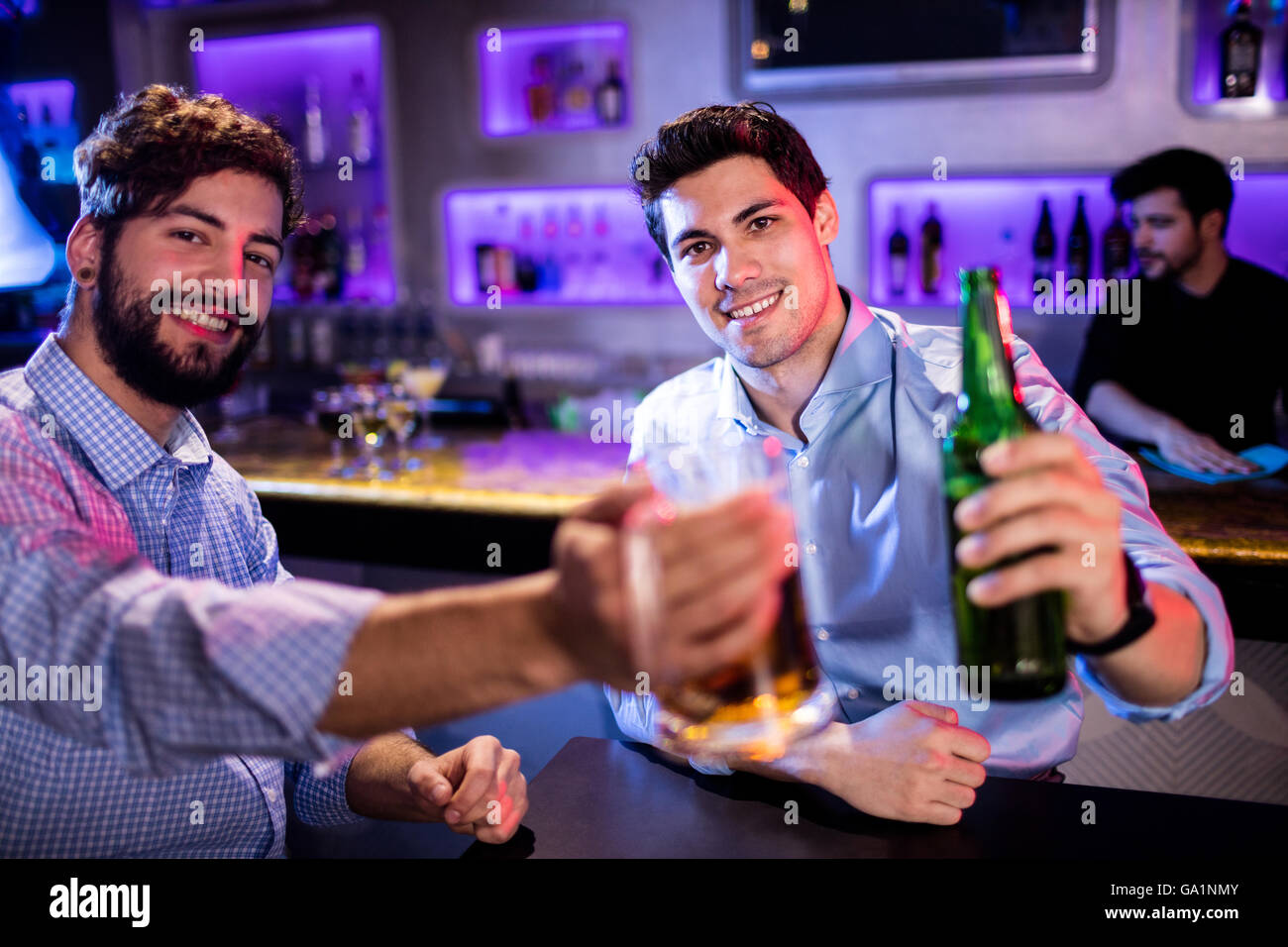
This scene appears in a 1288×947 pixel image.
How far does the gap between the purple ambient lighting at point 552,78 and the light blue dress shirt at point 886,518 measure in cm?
206

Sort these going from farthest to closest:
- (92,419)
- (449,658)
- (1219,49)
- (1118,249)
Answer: (1118,249) → (1219,49) → (92,419) → (449,658)

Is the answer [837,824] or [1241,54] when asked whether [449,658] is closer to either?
[837,824]

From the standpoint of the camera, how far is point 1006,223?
129 inches

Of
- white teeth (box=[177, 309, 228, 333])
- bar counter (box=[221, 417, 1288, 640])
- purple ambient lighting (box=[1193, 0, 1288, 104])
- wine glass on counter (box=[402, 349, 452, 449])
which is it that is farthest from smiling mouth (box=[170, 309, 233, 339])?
purple ambient lighting (box=[1193, 0, 1288, 104])

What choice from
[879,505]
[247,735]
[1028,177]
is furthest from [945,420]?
[1028,177]

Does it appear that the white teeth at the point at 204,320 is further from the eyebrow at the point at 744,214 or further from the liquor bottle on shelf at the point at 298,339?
the liquor bottle on shelf at the point at 298,339

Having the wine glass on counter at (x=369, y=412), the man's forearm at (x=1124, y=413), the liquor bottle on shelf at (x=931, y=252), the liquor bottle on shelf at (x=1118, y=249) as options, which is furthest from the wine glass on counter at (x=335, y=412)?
the liquor bottle on shelf at (x=1118, y=249)

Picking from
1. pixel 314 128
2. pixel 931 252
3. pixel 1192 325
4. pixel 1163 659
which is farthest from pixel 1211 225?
pixel 314 128

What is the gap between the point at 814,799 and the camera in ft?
3.43

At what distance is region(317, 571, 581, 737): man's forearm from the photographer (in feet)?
1.94

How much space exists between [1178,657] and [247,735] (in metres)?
0.83

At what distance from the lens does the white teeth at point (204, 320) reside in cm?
126

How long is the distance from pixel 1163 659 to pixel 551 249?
304 cm

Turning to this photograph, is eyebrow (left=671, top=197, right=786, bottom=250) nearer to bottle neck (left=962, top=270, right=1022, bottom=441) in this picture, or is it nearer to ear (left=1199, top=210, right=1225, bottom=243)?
bottle neck (left=962, top=270, right=1022, bottom=441)
